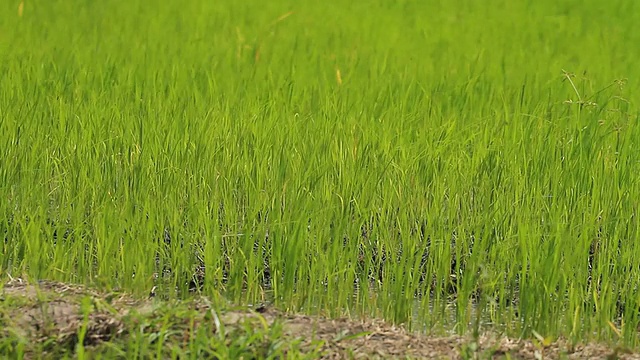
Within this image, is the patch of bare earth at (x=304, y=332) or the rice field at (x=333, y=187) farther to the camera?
the rice field at (x=333, y=187)

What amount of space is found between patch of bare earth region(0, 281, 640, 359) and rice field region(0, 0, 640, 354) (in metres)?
0.22

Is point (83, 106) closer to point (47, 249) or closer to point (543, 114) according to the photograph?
point (47, 249)

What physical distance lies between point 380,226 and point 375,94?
4.93 feet

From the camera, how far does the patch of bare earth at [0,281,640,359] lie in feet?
7.91

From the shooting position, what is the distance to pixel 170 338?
240 cm

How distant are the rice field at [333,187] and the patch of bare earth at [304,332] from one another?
22cm

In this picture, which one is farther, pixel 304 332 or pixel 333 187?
pixel 333 187

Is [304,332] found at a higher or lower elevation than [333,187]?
lower

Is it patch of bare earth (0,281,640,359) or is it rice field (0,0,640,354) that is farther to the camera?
rice field (0,0,640,354)

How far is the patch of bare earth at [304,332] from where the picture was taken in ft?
7.91

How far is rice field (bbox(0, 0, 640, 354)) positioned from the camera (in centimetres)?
295

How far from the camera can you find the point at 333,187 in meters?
3.34

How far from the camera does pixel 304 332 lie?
2.47m

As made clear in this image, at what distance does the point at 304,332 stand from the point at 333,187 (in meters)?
0.93
